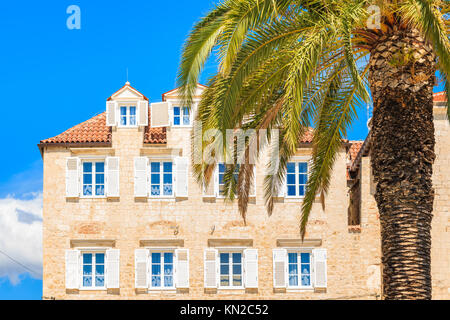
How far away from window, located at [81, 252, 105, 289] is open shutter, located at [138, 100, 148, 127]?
225 inches

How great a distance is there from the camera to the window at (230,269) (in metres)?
35.8

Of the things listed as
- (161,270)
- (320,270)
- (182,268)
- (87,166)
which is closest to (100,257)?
(161,270)

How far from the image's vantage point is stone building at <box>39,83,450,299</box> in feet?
116

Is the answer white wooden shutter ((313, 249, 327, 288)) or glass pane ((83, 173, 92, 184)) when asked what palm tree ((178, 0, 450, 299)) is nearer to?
white wooden shutter ((313, 249, 327, 288))

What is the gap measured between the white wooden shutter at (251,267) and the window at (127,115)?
7.32 m

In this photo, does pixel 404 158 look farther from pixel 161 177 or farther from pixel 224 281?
pixel 161 177

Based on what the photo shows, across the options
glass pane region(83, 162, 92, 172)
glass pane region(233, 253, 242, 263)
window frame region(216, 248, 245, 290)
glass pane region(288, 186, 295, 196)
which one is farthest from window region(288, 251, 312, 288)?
glass pane region(83, 162, 92, 172)

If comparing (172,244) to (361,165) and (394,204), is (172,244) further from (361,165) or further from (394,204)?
(394,204)

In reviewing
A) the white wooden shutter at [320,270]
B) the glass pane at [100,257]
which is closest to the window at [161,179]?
the glass pane at [100,257]

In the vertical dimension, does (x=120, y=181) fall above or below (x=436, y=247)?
above

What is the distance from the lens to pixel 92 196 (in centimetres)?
3603
